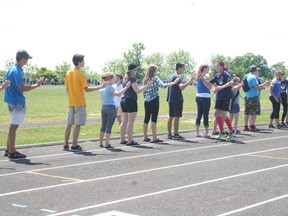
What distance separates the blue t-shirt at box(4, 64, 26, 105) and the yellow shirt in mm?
1409

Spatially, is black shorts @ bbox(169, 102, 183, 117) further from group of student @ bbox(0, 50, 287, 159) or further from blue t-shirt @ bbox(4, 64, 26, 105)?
blue t-shirt @ bbox(4, 64, 26, 105)

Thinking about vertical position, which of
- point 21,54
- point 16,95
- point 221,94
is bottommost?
point 16,95

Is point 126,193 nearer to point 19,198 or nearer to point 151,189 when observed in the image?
point 151,189

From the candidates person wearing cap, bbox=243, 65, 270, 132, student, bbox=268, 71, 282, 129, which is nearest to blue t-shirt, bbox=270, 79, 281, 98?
student, bbox=268, 71, 282, 129

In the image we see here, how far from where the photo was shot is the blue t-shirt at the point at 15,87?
10.9m

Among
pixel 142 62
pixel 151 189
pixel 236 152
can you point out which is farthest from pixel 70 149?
pixel 142 62

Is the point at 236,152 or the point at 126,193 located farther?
the point at 236,152

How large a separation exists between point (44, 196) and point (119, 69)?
13443cm

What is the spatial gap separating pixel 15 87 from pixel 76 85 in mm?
1581

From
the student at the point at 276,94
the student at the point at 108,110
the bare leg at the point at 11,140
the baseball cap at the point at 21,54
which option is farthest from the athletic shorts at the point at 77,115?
the student at the point at 276,94

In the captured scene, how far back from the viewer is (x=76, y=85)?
12.1m

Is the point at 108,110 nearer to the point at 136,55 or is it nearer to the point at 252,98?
the point at 252,98

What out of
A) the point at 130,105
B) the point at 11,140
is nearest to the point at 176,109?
the point at 130,105

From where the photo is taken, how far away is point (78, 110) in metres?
12.2
